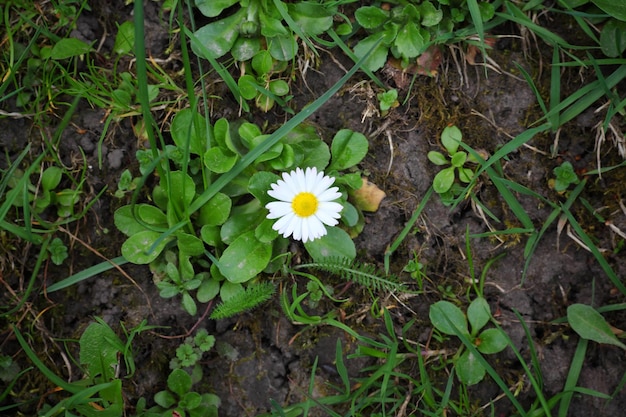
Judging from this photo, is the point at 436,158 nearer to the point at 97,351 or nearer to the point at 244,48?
the point at 244,48

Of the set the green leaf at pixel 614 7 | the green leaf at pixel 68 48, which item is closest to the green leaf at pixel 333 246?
the green leaf at pixel 68 48

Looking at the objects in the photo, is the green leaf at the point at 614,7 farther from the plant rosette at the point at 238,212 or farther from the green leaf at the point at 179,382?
the green leaf at the point at 179,382

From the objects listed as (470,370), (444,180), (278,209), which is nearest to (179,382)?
(278,209)

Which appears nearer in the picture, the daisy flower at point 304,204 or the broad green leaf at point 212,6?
the daisy flower at point 304,204

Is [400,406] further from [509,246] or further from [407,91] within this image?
[407,91]

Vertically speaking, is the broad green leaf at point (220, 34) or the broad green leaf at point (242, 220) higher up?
the broad green leaf at point (220, 34)

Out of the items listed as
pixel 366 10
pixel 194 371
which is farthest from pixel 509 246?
pixel 194 371
